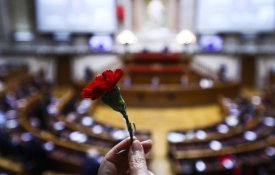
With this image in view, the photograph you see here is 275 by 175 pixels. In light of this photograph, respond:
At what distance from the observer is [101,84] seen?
1268mm

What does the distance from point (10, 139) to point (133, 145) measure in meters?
6.87

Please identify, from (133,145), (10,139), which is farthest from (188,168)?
(133,145)

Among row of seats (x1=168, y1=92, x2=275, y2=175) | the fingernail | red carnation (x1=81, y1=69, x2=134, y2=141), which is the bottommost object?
row of seats (x1=168, y1=92, x2=275, y2=175)

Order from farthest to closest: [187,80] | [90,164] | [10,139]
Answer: [187,80]
[10,139]
[90,164]

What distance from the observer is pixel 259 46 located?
1884 cm

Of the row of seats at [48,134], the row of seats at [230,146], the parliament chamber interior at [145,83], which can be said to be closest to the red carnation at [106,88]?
the row of seats at [48,134]

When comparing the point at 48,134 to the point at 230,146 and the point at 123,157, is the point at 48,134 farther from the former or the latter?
the point at 123,157

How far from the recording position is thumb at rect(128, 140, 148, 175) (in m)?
1.23

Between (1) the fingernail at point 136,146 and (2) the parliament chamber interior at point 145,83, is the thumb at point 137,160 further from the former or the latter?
(2) the parliament chamber interior at point 145,83

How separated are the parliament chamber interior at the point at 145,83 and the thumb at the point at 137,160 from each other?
3683 mm

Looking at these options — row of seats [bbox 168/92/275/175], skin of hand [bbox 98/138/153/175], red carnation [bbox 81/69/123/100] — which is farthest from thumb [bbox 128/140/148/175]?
row of seats [bbox 168/92/275/175]

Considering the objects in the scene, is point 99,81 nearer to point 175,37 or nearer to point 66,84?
point 66,84

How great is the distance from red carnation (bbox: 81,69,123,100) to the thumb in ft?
0.72

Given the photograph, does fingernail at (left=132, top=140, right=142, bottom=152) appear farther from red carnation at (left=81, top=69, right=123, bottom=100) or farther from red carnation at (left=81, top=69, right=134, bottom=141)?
red carnation at (left=81, top=69, right=123, bottom=100)
